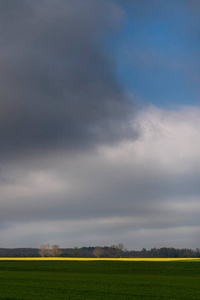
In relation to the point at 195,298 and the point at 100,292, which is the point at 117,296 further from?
the point at 195,298

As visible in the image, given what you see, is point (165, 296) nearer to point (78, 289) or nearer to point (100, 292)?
point (100, 292)

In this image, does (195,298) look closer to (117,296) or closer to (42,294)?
(117,296)

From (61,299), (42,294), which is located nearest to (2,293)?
(42,294)

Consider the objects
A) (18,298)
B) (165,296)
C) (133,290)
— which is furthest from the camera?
(133,290)

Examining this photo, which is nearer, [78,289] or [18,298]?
[18,298]

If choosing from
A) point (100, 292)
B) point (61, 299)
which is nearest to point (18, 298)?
point (61, 299)

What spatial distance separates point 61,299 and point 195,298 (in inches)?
407

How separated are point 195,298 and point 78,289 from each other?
1111 cm

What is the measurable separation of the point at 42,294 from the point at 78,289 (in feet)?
15.5

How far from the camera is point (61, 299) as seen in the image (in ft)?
93.5

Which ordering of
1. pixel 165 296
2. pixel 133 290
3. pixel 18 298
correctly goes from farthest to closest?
pixel 133 290 → pixel 165 296 → pixel 18 298

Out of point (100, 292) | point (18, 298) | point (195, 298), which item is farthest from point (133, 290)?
point (18, 298)

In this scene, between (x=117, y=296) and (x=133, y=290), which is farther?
(x=133, y=290)

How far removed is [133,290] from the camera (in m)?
34.4
